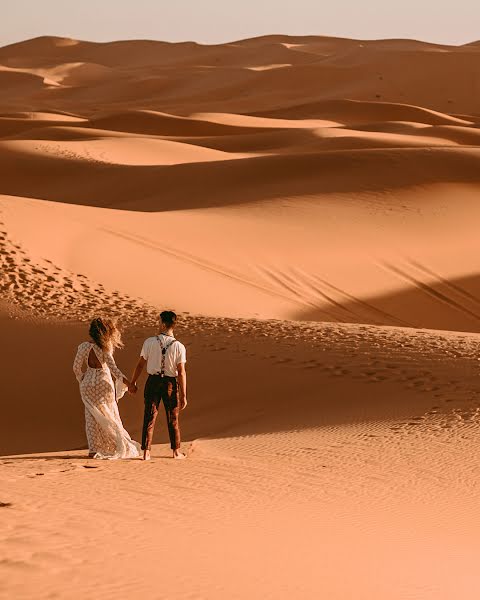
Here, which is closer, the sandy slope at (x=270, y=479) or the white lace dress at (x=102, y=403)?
the sandy slope at (x=270, y=479)

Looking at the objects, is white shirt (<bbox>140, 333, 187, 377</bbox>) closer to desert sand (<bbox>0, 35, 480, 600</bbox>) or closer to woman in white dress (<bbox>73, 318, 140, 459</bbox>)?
woman in white dress (<bbox>73, 318, 140, 459</bbox>)

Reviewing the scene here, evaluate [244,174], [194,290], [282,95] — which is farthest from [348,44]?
[194,290]

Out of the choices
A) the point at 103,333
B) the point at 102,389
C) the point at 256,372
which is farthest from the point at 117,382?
the point at 256,372

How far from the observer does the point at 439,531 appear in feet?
23.2

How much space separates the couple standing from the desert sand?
284mm

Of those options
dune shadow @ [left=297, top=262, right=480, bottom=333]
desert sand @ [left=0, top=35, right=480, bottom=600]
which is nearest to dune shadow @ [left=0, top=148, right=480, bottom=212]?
desert sand @ [left=0, top=35, right=480, bottom=600]

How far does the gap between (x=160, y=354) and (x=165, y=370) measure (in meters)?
0.13

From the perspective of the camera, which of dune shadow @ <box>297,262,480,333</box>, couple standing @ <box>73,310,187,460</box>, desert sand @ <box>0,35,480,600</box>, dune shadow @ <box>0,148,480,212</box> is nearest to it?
desert sand @ <box>0,35,480,600</box>

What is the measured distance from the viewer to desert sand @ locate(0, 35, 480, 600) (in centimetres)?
588

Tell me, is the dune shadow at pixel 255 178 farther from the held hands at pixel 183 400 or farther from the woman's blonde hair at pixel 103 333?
the woman's blonde hair at pixel 103 333

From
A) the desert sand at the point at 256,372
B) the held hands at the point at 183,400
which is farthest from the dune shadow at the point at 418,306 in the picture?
the held hands at the point at 183,400

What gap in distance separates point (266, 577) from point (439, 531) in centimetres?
192

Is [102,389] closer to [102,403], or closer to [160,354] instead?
[102,403]

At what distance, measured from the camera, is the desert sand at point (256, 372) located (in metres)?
5.88
